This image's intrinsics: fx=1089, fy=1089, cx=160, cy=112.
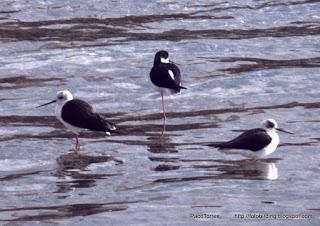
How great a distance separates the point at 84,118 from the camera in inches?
515

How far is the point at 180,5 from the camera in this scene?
2142cm

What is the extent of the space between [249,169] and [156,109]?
324cm

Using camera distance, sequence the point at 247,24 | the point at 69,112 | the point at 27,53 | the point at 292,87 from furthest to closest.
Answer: the point at 247,24, the point at 27,53, the point at 292,87, the point at 69,112

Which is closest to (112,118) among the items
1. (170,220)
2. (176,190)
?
(176,190)

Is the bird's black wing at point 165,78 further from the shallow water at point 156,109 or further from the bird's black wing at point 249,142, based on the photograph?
the bird's black wing at point 249,142

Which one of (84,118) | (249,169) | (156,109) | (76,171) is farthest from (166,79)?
(76,171)

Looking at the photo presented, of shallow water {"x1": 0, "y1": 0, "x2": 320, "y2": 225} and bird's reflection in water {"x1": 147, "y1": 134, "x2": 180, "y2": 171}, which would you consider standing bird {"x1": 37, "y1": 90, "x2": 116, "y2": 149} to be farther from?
bird's reflection in water {"x1": 147, "y1": 134, "x2": 180, "y2": 171}

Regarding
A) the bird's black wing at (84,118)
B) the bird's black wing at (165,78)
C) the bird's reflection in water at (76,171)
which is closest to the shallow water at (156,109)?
the bird's reflection in water at (76,171)

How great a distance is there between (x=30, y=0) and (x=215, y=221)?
484 inches

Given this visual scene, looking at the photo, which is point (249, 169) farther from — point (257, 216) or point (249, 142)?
point (257, 216)

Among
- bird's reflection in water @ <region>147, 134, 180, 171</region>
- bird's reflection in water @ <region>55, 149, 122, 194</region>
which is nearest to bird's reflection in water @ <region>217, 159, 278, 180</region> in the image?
bird's reflection in water @ <region>147, 134, 180, 171</region>

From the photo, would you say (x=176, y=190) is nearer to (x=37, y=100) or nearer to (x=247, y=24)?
(x=37, y=100)

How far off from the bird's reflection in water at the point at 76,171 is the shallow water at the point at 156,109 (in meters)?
0.02

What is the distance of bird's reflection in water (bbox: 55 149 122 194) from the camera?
1135cm
